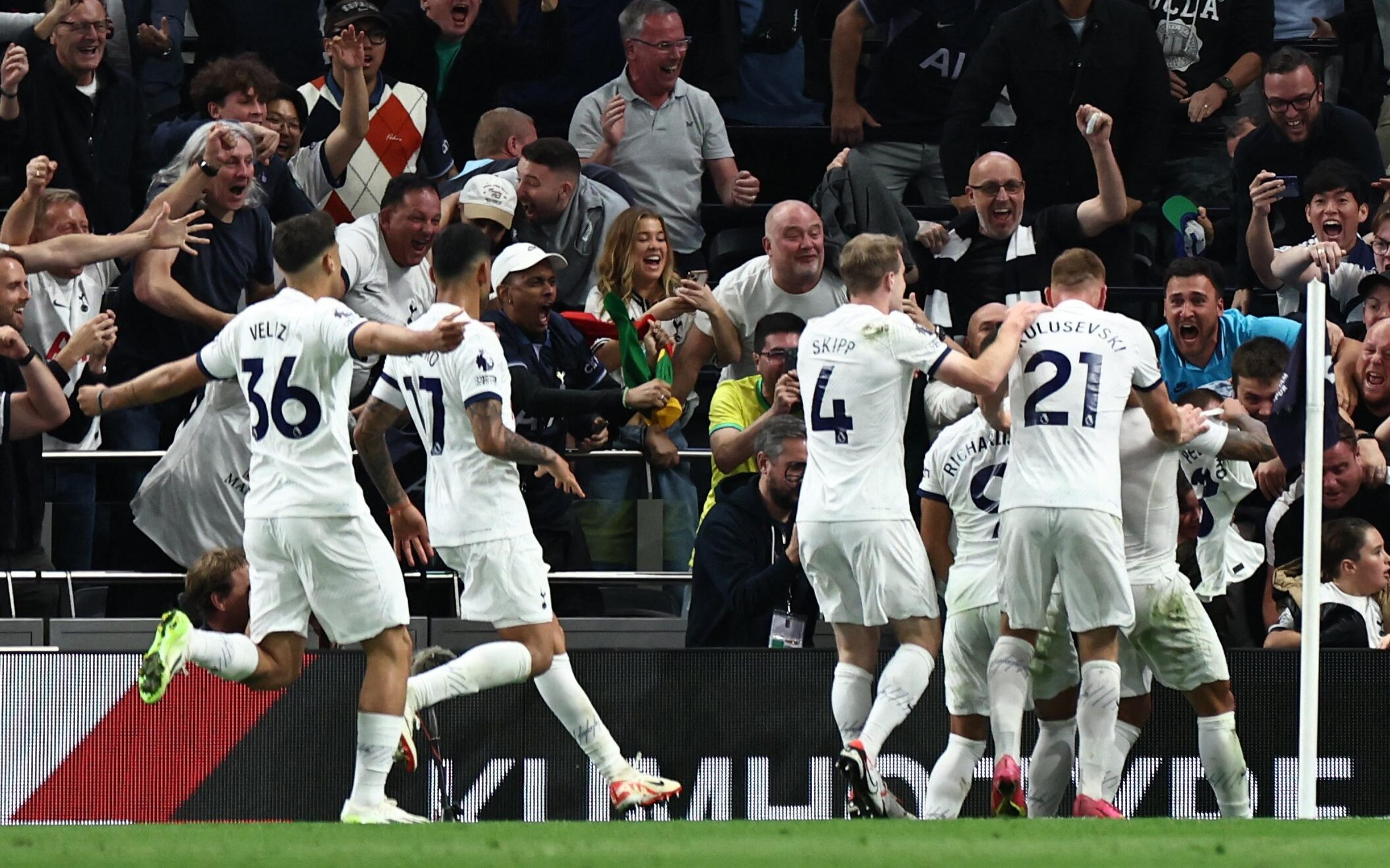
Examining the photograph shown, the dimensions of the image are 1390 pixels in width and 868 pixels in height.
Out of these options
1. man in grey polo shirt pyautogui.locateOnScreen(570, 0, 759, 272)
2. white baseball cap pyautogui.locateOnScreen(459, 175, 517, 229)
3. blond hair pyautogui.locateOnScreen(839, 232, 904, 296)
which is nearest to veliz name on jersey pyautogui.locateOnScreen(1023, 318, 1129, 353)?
blond hair pyautogui.locateOnScreen(839, 232, 904, 296)

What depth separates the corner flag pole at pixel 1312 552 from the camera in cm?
718

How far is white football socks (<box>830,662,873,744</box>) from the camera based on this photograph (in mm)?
7961

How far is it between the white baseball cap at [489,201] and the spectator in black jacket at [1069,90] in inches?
109

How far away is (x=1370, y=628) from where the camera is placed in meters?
8.81

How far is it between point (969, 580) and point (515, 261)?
7.66 feet

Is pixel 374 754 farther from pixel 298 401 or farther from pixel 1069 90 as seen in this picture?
pixel 1069 90

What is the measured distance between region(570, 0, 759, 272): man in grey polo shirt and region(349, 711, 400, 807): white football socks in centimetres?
463

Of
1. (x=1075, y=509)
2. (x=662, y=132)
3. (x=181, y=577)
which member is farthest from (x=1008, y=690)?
(x=662, y=132)

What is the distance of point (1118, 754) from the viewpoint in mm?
8094

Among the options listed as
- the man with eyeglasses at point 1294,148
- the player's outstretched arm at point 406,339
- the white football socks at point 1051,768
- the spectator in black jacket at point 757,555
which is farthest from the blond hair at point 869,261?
the man with eyeglasses at point 1294,148

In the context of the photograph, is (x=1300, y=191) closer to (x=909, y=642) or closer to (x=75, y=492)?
(x=909, y=642)

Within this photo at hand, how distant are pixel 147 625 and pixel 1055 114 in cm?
577

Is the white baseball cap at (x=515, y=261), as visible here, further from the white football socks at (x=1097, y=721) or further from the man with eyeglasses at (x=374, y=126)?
the white football socks at (x=1097, y=721)

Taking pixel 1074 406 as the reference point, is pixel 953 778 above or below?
below
